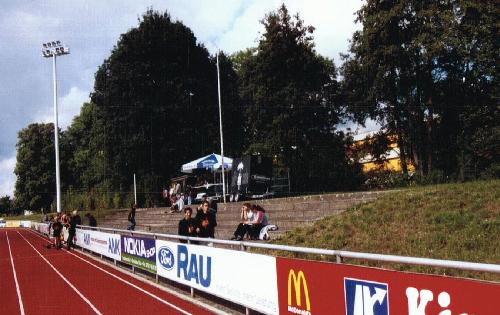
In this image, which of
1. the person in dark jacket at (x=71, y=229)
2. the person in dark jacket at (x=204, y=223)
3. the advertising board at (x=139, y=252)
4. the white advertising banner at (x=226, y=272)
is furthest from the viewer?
the person in dark jacket at (x=71, y=229)

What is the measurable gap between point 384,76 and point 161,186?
21.1m

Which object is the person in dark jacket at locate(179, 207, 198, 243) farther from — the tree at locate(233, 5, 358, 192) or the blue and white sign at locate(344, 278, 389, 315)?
the tree at locate(233, 5, 358, 192)

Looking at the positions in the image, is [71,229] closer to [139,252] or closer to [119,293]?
[139,252]

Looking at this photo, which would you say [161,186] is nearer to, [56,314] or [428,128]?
[428,128]

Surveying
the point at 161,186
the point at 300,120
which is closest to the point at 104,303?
the point at 300,120

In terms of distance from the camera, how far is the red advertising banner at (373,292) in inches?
156

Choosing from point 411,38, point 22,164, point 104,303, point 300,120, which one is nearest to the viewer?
point 104,303

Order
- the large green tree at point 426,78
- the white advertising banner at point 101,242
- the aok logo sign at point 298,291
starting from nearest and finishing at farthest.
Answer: the aok logo sign at point 298,291
the white advertising banner at point 101,242
the large green tree at point 426,78

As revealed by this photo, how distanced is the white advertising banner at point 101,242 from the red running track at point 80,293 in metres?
0.60

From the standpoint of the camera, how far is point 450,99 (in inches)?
1267

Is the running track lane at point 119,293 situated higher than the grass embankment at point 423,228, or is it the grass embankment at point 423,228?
the grass embankment at point 423,228

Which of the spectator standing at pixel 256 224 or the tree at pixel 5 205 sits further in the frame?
the tree at pixel 5 205

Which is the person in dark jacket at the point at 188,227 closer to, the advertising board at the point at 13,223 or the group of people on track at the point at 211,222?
the group of people on track at the point at 211,222

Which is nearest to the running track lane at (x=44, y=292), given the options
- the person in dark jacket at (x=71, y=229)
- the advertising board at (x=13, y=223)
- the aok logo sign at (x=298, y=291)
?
the aok logo sign at (x=298, y=291)
